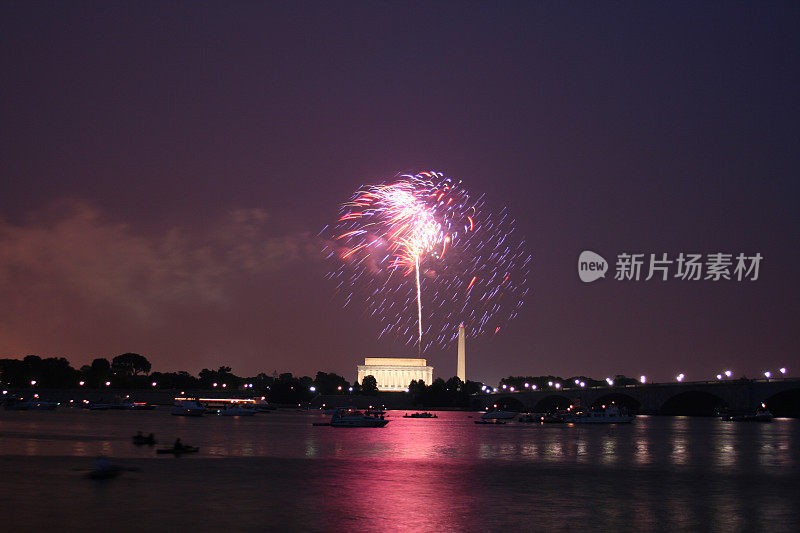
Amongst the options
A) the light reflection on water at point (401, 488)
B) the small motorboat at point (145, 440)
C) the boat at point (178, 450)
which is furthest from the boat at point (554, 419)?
the boat at point (178, 450)

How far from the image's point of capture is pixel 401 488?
140 feet

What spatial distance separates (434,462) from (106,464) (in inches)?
943

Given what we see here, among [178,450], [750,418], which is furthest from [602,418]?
[178,450]

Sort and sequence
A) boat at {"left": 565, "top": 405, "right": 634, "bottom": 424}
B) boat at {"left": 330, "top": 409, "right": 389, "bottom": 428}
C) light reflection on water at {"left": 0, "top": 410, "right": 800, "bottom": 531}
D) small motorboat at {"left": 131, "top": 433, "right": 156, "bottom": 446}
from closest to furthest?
1. light reflection on water at {"left": 0, "top": 410, "right": 800, "bottom": 531}
2. small motorboat at {"left": 131, "top": 433, "right": 156, "bottom": 446}
3. boat at {"left": 330, "top": 409, "right": 389, "bottom": 428}
4. boat at {"left": 565, "top": 405, "right": 634, "bottom": 424}

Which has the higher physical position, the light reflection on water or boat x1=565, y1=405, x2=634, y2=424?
the light reflection on water

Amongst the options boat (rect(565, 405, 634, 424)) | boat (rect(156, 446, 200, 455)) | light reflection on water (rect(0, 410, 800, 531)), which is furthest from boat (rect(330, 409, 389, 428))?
boat (rect(156, 446, 200, 455))

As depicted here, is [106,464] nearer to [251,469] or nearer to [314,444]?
[251,469]

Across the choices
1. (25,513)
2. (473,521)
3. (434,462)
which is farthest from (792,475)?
(25,513)

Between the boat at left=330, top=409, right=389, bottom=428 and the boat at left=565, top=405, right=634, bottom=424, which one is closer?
the boat at left=330, top=409, right=389, bottom=428

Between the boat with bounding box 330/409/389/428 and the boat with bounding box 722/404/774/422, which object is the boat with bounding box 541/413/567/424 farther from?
the boat with bounding box 330/409/389/428

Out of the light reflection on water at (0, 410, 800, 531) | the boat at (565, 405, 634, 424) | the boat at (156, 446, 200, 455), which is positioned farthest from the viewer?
the boat at (565, 405, 634, 424)

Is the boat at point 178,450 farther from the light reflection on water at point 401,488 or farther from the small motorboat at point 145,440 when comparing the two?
the small motorboat at point 145,440

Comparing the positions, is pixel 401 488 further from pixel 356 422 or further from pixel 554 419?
pixel 554 419

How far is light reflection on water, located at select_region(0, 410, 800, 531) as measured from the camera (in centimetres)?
3259
